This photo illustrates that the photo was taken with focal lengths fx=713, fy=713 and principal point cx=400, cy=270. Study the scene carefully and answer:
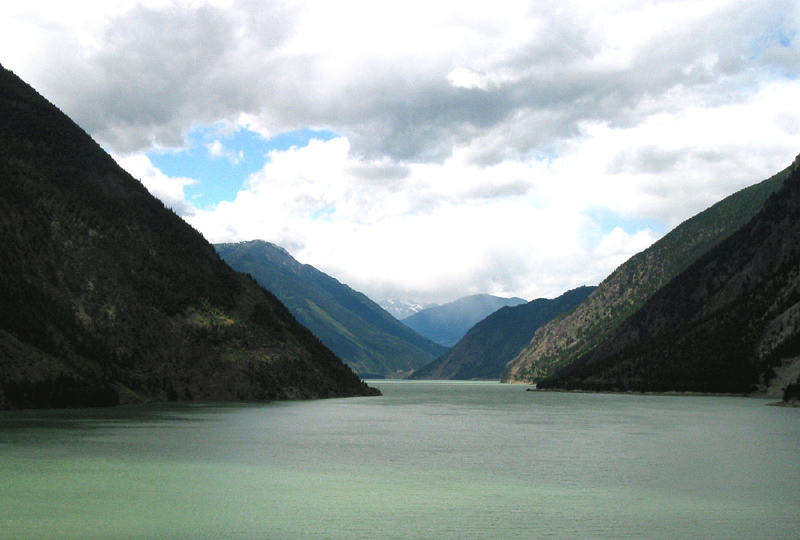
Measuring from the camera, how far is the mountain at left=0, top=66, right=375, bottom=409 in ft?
400

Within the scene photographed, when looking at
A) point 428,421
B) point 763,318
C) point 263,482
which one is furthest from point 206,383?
point 763,318

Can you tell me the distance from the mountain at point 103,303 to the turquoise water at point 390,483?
36.2 m

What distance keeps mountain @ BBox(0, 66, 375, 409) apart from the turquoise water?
36179 mm

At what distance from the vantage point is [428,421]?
107 meters

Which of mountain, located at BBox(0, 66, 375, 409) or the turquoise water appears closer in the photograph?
the turquoise water

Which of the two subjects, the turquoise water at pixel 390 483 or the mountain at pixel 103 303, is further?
the mountain at pixel 103 303

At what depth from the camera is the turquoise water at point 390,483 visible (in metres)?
33.2

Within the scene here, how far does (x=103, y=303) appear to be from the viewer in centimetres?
15262

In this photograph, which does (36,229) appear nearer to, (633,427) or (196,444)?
(196,444)

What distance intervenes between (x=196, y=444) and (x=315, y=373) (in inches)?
4730

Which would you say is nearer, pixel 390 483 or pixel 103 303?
pixel 390 483

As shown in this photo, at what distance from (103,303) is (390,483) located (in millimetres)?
123445

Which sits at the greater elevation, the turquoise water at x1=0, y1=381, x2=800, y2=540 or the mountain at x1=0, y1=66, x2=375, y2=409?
the mountain at x1=0, y1=66, x2=375, y2=409

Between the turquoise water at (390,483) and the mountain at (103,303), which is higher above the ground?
the mountain at (103,303)
